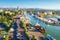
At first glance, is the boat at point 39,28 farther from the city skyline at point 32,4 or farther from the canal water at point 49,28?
the city skyline at point 32,4

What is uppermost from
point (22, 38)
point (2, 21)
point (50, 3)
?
point (50, 3)

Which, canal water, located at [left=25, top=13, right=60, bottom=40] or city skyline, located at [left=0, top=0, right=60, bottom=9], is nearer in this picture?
canal water, located at [left=25, top=13, right=60, bottom=40]

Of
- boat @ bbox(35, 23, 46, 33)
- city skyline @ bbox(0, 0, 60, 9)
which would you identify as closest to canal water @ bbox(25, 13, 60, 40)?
boat @ bbox(35, 23, 46, 33)

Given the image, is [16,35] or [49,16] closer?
[16,35]

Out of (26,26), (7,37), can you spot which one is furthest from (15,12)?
(7,37)

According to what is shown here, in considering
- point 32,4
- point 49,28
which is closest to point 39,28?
point 49,28

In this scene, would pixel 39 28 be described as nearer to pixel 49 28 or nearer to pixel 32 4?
pixel 49 28

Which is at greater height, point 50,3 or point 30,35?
point 50,3

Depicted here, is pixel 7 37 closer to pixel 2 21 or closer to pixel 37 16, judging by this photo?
pixel 2 21

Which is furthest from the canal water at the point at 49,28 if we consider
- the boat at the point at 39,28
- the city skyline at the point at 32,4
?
the city skyline at the point at 32,4

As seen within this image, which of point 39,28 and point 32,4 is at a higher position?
point 32,4

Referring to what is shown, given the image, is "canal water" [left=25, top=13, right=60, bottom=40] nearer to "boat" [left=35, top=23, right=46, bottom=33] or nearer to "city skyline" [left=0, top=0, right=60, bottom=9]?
"boat" [left=35, top=23, right=46, bottom=33]
